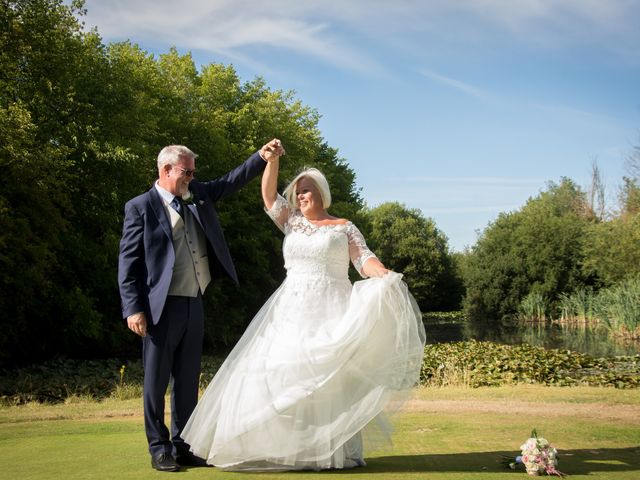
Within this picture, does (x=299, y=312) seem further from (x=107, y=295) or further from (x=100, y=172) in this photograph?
(x=107, y=295)

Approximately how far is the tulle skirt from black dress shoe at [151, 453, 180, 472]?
0.20m

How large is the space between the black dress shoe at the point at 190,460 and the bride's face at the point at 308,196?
2.26 metres

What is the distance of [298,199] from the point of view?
21.5ft

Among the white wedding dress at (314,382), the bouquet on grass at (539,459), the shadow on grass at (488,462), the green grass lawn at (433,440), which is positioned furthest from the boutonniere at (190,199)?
the bouquet on grass at (539,459)

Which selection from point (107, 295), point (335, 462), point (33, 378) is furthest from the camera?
point (107, 295)

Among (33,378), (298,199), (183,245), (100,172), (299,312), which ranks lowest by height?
(33,378)

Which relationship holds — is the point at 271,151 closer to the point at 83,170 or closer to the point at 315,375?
the point at 315,375

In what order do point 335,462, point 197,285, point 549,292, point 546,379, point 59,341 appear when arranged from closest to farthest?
point 335,462
point 197,285
point 546,379
point 59,341
point 549,292

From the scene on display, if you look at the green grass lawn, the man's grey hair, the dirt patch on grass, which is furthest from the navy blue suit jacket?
the dirt patch on grass

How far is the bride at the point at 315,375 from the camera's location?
18.6ft

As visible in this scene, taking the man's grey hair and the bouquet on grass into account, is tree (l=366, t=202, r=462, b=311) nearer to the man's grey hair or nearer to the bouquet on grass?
the man's grey hair

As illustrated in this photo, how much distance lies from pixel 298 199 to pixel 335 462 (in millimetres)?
2272

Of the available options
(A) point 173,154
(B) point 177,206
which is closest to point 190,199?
(B) point 177,206

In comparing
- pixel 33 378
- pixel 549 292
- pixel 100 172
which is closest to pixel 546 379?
pixel 33 378
